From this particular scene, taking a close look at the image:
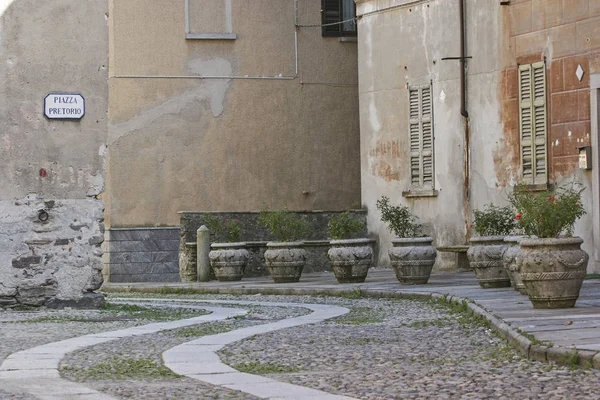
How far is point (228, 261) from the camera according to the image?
21688 mm

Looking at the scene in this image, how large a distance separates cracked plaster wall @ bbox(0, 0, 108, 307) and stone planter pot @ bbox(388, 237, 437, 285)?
4727 mm

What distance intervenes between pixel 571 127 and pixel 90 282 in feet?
25.9

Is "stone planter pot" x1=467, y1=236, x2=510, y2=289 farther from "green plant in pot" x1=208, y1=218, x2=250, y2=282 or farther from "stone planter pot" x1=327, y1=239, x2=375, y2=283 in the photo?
"green plant in pot" x1=208, y1=218, x2=250, y2=282

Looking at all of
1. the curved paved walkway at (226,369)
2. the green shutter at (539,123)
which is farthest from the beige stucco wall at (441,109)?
the curved paved walkway at (226,369)

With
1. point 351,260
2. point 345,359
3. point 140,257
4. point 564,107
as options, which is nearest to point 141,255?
point 140,257

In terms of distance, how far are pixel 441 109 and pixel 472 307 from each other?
9.82m

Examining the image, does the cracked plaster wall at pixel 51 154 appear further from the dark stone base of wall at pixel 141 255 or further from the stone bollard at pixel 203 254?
the dark stone base of wall at pixel 141 255

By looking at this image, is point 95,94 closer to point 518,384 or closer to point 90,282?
point 90,282

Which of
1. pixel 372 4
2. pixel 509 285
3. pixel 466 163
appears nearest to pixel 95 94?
pixel 509 285

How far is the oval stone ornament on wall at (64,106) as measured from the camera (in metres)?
14.7

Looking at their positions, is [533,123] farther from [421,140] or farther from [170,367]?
[170,367]

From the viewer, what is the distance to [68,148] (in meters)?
14.7

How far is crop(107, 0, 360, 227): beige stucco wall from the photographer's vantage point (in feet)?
83.4

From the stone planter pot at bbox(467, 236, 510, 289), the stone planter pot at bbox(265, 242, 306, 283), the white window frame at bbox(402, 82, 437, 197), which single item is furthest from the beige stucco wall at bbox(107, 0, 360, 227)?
the stone planter pot at bbox(467, 236, 510, 289)
